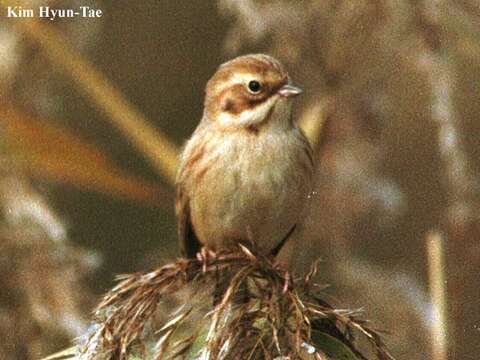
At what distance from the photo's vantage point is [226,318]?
8.80 ft

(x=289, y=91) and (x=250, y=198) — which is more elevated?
(x=289, y=91)

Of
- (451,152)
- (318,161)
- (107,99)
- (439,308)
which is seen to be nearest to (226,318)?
(439,308)

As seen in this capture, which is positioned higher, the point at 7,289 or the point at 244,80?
the point at 244,80

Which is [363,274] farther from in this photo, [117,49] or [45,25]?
[117,49]

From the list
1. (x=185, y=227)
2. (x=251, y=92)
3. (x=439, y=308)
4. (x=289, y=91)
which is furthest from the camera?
(x=185, y=227)

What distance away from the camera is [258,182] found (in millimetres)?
3855

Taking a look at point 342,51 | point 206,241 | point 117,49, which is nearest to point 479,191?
point 342,51

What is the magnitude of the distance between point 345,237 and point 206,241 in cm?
61

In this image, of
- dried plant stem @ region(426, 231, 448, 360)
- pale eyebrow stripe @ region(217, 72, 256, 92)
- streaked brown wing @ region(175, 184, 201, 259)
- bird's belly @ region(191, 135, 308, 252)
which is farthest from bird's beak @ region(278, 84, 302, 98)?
dried plant stem @ region(426, 231, 448, 360)

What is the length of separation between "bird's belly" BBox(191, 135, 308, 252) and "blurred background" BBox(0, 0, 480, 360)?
0.21m

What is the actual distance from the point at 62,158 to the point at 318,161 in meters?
0.88

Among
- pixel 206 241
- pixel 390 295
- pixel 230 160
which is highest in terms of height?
pixel 230 160

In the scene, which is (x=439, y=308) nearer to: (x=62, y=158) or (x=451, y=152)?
(x=451, y=152)

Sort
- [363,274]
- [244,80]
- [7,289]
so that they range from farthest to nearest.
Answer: [363,274] < [244,80] < [7,289]
